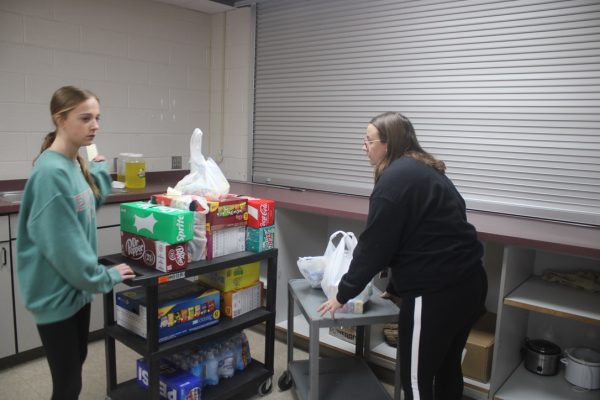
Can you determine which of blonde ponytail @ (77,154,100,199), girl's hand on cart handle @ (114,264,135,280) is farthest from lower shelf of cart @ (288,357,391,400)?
blonde ponytail @ (77,154,100,199)

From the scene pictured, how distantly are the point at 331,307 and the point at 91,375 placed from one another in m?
1.45

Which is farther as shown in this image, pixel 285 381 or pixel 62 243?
pixel 285 381

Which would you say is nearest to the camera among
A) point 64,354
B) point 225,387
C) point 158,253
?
point 64,354

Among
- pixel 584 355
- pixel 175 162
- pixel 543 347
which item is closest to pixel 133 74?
pixel 175 162

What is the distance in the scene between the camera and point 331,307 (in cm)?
200

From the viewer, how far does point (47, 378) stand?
2570 millimetres

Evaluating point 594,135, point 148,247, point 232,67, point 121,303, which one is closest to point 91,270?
point 148,247

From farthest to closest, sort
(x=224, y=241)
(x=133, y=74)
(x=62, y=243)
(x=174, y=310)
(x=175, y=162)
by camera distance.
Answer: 1. (x=175, y=162)
2. (x=133, y=74)
3. (x=224, y=241)
4. (x=174, y=310)
5. (x=62, y=243)

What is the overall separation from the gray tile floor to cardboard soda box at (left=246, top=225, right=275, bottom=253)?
0.78m

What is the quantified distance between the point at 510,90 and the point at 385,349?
153 centimetres

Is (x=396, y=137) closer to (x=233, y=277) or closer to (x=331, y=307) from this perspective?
(x=331, y=307)

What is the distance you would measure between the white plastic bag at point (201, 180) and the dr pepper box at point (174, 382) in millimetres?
746

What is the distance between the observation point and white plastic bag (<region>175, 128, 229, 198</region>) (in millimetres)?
2186

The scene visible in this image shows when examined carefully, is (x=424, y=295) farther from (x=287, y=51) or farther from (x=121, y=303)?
(x=287, y=51)
